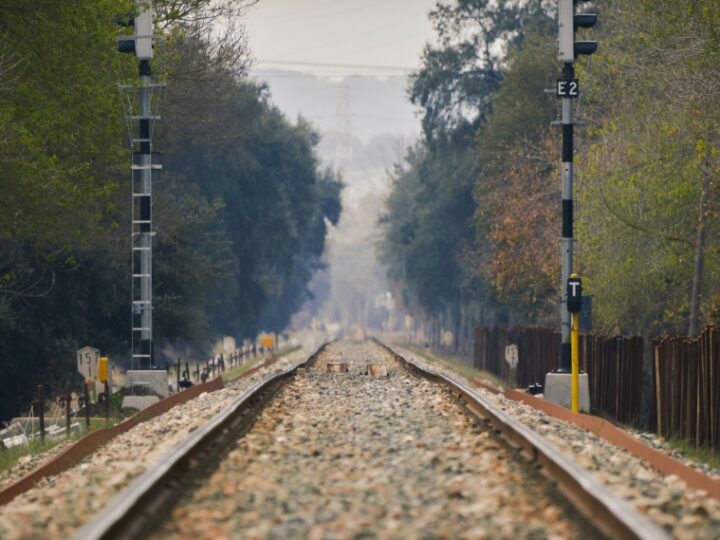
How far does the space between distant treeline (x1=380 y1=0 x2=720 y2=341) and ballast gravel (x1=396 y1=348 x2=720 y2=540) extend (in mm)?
11522

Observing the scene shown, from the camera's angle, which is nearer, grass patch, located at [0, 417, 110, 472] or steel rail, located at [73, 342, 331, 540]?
steel rail, located at [73, 342, 331, 540]

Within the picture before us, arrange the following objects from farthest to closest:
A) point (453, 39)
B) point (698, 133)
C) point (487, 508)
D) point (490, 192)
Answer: point (453, 39)
point (490, 192)
point (698, 133)
point (487, 508)

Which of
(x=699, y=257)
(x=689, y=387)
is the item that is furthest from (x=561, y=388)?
(x=699, y=257)

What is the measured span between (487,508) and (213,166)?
171 feet

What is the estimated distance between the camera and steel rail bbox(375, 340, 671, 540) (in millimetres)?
7293

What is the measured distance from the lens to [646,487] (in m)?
9.74

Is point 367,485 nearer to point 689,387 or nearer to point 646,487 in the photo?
point 646,487

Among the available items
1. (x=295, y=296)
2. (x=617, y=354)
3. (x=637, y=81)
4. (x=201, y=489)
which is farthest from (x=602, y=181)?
(x=295, y=296)

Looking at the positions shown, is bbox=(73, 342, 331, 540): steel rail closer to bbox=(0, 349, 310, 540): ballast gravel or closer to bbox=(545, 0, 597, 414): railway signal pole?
bbox=(0, 349, 310, 540): ballast gravel

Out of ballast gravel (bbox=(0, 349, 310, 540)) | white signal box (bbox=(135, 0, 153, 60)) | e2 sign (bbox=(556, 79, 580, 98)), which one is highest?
white signal box (bbox=(135, 0, 153, 60))

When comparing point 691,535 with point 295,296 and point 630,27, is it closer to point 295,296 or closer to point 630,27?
point 630,27

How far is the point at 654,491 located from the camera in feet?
31.3

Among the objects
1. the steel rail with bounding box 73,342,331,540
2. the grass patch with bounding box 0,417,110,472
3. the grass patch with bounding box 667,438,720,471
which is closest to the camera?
the steel rail with bounding box 73,342,331,540

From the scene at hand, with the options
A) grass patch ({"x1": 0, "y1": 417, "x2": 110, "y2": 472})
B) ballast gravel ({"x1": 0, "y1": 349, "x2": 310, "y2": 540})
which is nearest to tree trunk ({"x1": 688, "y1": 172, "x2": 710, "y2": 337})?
grass patch ({"x1": 0, "y1": 417, "x2": 110, "y2": 472})
